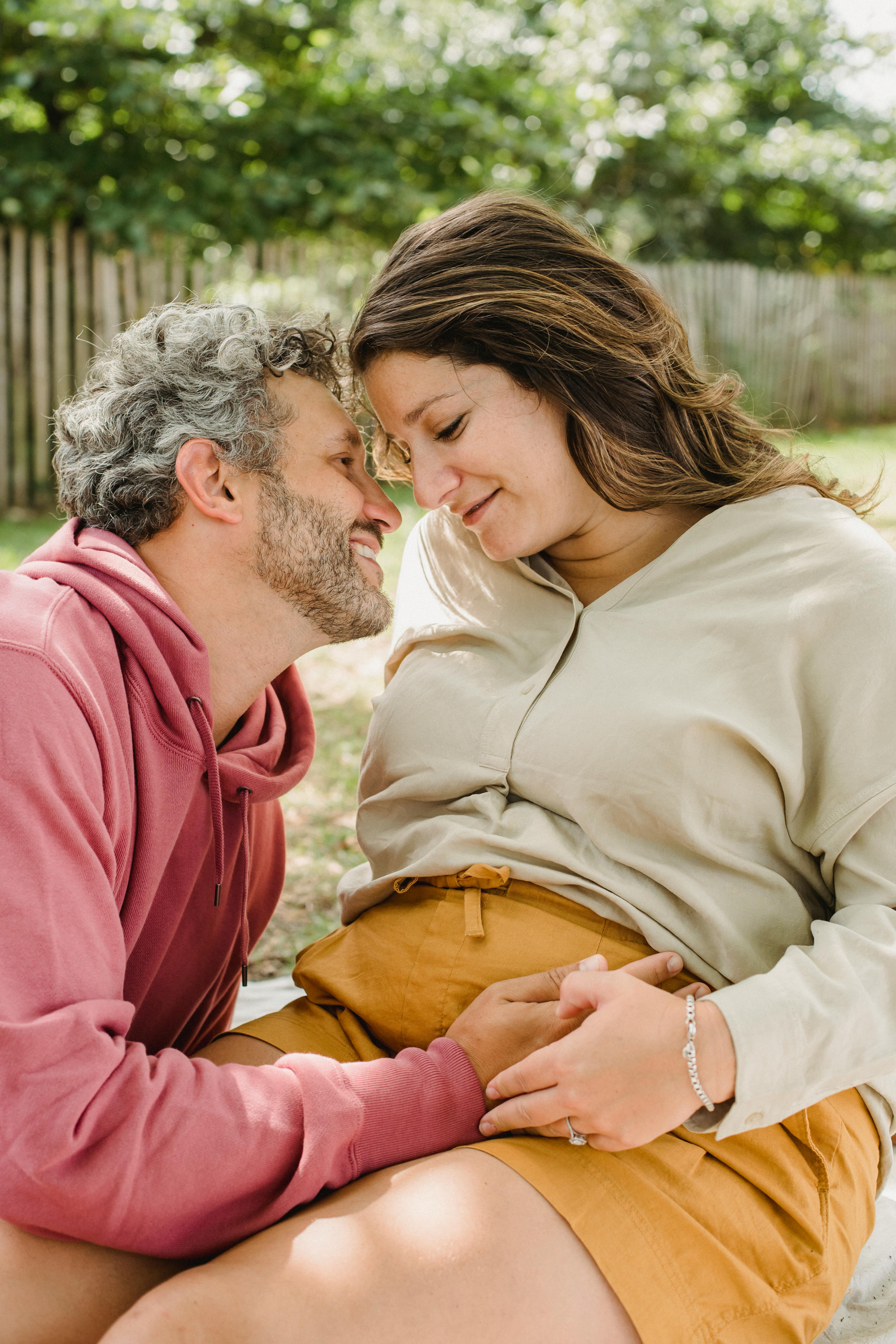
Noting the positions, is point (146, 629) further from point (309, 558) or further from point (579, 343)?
point (579, 343)

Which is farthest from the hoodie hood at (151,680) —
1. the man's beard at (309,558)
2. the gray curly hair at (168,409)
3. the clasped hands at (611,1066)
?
the clasped hands at (611,1066)

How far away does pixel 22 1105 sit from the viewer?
4.81ft

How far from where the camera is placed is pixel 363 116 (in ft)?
32.1

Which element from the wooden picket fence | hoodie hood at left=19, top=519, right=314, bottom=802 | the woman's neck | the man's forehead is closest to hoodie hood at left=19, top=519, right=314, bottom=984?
hoodie hood at left=19, top=519, right=314, bottom=802

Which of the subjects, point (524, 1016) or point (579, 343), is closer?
point (524, 1016)

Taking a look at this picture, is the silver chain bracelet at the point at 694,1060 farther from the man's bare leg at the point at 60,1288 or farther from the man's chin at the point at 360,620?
the man's chin at the point at 360,620

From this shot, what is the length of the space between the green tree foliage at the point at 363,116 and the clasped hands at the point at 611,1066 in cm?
811

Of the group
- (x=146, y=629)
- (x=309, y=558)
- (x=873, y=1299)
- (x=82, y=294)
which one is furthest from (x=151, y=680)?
(x=82, y=294)

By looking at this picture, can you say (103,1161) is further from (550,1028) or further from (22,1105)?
(550,1028)

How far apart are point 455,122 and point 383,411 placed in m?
8.77

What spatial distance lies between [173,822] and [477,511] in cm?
Answer: 91

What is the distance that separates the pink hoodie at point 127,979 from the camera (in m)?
1.50

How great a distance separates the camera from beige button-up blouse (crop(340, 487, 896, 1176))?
1710 mm

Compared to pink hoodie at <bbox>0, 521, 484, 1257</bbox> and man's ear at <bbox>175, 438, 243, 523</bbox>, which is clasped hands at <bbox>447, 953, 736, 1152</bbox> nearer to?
pink hoodie at <bbox>0, 521, 484, 1257</bbox>
